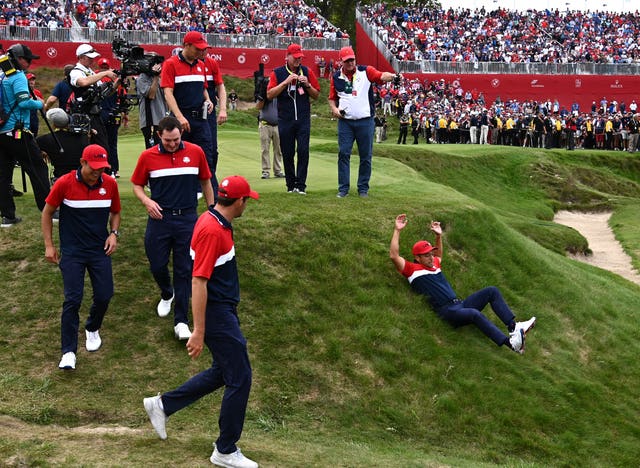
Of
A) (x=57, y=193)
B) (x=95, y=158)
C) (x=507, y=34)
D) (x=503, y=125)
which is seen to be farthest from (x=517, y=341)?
(x=507, y=34)

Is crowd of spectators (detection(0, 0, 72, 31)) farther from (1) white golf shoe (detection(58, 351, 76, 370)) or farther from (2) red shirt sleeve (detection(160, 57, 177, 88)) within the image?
(1) white golf shoe (detection(58, 351, 76, 370))

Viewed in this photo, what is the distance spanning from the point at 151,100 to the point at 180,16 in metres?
37.3

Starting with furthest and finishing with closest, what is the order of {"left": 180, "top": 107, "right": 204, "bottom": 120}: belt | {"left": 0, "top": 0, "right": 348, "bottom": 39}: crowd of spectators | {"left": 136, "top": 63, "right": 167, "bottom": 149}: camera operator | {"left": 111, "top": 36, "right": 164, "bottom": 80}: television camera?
{"left": 0, "top": 0, "right": 348, "bottom": 39}: crowd of spectators < {"left": 136, "top": 63, "right": 167, "bottom": 149}: camera operator < {"left": 111, "top": 36, "right": 164, "bottom": 80}: television camera < {"left": 180, "top": 107, "right": 204, "bottom": 120}: belt

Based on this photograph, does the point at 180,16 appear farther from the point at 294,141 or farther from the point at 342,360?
the point at 342,360

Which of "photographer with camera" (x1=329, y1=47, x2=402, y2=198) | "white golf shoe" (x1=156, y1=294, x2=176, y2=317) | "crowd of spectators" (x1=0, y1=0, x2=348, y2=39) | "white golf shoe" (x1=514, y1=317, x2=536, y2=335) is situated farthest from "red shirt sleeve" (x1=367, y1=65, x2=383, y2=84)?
"crowd of spectators" (x1=0, y1=0, x2=348, y2=39)

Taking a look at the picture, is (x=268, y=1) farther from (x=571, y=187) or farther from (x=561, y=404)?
(x=561, y=404)

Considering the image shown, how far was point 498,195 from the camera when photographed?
29328mm

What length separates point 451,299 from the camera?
11859 millimetres

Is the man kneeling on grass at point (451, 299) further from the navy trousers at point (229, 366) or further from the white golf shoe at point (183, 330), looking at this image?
the navy trousers at point (229, 366)

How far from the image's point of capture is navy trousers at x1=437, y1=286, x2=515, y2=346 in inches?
453

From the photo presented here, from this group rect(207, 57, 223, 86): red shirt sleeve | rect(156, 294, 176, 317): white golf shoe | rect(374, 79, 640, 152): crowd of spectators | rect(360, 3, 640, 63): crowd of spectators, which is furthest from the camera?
rect(360, 3, 640, 63): crowd of spectators

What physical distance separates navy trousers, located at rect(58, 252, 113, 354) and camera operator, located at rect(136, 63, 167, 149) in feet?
12.6

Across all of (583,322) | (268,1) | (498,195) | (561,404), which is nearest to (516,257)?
(583,322)

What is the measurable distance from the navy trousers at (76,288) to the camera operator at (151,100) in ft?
12.6
